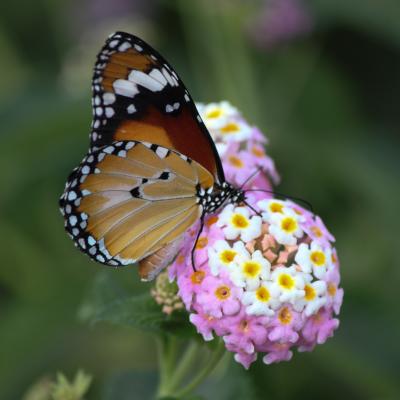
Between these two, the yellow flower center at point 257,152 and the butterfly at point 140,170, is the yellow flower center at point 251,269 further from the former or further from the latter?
the yellow flower center at point 257,152

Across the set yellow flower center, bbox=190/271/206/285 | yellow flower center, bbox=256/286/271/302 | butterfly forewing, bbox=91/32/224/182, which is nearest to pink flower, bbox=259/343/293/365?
yellow flower center, bbox=256/286/271/302

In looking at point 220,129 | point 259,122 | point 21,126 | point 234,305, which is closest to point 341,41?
point 259,122

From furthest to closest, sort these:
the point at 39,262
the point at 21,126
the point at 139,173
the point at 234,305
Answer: the point at 39,262 → the point at 21,126 → the point at 139,173 → the point at 234,305

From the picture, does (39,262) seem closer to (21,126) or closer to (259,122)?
(21,126)

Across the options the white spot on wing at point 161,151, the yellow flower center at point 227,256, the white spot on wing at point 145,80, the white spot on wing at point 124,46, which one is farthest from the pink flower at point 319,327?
the white spot on wing at point 124,46

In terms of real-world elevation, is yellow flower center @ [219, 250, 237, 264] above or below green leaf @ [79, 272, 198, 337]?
above

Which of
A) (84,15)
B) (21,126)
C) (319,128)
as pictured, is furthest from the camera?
(84,15)

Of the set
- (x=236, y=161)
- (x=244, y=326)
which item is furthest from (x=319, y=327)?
(x=236, y=161)

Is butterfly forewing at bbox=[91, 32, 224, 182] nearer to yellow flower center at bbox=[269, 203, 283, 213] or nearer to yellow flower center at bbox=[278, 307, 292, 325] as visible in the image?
yellow flower center at bbox=[269, 203, 283, 213]
